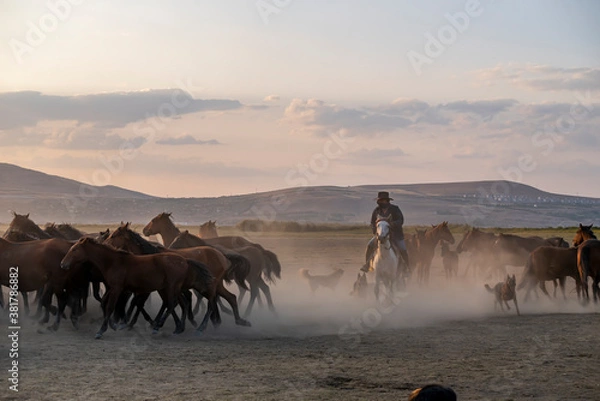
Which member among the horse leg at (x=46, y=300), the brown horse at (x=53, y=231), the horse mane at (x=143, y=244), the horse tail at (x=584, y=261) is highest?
the brown horse at (x=53, y=231)

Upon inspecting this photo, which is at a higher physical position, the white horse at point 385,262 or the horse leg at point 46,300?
the white horse at point 385,262

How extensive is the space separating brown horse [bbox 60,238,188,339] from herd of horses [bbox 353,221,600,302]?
5.08 m

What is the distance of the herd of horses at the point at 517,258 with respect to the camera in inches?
657

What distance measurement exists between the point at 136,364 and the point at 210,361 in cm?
93

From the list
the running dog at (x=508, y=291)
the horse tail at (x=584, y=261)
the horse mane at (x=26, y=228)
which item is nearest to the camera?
the horse mane at (x=26, y=228)

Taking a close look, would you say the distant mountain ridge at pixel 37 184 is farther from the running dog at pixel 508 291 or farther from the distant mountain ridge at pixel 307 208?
the running dog at pixel 508 291

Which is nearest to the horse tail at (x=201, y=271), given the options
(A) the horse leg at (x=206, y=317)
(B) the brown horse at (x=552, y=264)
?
(A) the horse leg at (x=206, y=317)

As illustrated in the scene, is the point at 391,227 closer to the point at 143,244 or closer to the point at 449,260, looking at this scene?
the point at 143,244

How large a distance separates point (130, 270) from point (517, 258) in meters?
13.1

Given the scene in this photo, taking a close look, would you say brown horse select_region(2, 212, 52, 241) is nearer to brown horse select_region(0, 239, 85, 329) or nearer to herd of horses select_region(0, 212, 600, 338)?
herd of horses select_region(0, 212, 600, 338)

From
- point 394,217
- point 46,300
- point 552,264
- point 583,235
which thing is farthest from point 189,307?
point 583,235

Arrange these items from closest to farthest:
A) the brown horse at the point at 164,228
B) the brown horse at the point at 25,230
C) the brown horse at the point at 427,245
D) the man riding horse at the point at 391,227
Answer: the brown horse at the point at 25,230 → the brown horse at the point at 164,228 → the man riding horse at the point at 391,227 → the brown horse at the point at 427,245

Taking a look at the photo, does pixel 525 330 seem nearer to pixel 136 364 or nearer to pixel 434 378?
pixel 434 378

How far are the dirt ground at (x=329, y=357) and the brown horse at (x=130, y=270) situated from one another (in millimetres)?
574
